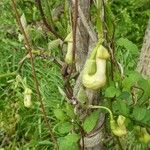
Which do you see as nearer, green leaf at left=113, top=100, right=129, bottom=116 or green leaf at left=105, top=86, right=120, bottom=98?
green leaf at left=105, top=86, right=120, bottom=98

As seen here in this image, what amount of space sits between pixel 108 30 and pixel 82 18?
0.26 feet

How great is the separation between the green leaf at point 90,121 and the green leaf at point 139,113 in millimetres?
143

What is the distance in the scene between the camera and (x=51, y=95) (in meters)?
3.03

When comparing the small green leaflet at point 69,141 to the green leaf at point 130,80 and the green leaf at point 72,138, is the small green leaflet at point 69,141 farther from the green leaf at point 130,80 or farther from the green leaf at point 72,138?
the green leaf at point 130,80

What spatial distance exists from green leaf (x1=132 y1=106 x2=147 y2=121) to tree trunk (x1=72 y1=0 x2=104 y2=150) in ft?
0.34

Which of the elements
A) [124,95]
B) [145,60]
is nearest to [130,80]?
[124,95]

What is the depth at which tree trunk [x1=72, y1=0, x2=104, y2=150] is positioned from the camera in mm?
1330

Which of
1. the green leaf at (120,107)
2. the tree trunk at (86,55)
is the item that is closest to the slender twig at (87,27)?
the tree trunk at (86,55)

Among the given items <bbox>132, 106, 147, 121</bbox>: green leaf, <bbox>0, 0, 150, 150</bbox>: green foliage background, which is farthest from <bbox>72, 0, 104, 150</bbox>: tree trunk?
<bbox>0, 0, 150, 150</bbox>: green foliage background

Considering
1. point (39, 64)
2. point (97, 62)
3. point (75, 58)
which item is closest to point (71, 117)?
point (75, 58)

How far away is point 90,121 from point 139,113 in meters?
0.18

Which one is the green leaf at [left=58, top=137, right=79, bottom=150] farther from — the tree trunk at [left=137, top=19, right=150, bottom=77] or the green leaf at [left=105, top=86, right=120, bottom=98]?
the tree trunk at [left=137, top=19, right=150, bottom=77]

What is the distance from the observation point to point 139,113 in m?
1.56

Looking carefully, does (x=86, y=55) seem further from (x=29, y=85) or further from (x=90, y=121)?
(x=29, y=85)
